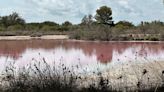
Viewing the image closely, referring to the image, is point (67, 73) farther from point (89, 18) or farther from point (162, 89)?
point (89, 18)

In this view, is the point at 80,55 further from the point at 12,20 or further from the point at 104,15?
the point at 12,20

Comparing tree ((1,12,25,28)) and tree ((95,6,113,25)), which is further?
tree ((1,12,25,28))

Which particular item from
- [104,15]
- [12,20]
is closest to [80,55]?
[104,15]

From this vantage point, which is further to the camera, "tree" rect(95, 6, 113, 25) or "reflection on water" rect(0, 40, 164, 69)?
"tree" rect(95, 6, 113, 25)

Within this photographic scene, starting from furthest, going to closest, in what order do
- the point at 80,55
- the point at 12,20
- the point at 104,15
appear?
the point at 12,20 → the point at 104,15 → the point at 80,55

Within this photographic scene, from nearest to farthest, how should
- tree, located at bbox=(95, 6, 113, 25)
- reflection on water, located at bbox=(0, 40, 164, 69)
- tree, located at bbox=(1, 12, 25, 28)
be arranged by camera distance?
reflection on water, located at bbox=(0, 40, 164, 69)
tree, located at bbox=(95, 6, 113, 25)
tree, located at bbox=(1, 12, 25, 28)

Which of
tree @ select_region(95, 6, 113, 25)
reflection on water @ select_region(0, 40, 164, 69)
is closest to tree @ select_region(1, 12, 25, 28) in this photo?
tree @ select_region(95, 6, 113, 25)

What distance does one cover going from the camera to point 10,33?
67938 mm

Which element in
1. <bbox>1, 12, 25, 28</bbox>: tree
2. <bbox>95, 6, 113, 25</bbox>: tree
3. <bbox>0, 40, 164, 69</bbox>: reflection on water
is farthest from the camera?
<bbox>1, 12, 25, 28</bbox>: tree

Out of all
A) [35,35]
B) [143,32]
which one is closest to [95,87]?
[143,32]

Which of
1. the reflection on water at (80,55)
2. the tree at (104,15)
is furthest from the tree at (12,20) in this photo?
the reflection on water at (80,55)

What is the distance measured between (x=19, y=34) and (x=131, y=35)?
20599 millimetres

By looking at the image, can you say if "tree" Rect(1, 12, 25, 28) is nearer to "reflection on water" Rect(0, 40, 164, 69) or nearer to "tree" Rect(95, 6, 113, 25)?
"tree" Rect(95, 6, 113, 25)

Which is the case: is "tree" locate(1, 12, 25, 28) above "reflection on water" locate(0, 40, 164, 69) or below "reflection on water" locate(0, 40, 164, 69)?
above
